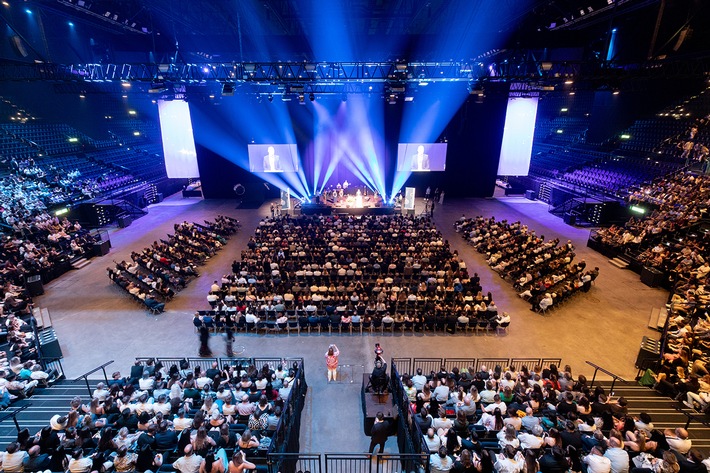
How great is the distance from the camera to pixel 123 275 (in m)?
16.7

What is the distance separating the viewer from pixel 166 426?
282 inches

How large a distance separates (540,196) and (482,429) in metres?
28.8

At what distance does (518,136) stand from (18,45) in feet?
123

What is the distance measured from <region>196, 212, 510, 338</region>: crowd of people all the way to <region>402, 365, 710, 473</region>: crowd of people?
4.04m

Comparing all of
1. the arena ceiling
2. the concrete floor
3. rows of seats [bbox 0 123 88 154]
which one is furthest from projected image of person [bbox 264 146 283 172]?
rows of seats [bbox 0 123 88 154]

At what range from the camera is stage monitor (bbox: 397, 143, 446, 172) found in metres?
30.4

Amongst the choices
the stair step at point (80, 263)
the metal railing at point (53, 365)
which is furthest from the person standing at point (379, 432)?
the stair step at point (80, 263)

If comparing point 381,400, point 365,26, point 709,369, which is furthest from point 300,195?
point 709,369

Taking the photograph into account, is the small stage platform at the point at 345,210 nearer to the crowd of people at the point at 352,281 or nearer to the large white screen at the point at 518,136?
the crowd of people at the point at 352,281

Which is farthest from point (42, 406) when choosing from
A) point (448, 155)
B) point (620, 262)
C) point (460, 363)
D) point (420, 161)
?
point (448, 155)

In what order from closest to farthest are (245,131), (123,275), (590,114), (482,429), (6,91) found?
(482,429) < (123,275) < (6,91) < (245,131) < (590,114)

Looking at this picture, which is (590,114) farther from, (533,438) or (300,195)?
(533,438)

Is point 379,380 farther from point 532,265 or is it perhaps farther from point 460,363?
point 532,265

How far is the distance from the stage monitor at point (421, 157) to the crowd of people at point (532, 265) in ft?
34.5
